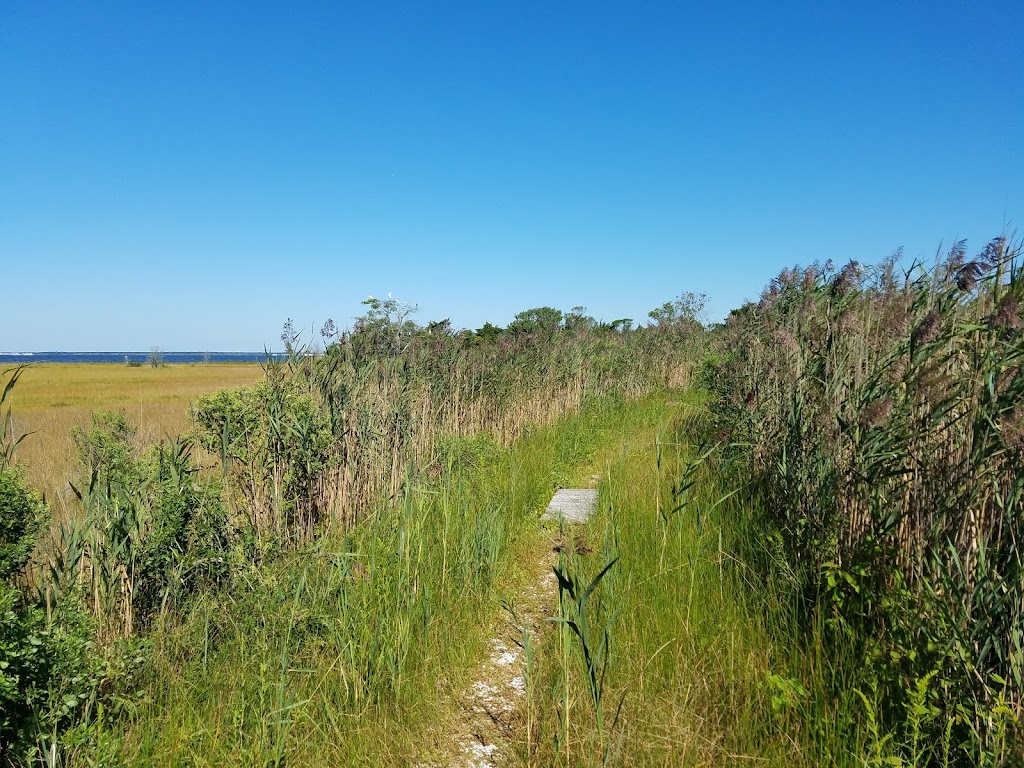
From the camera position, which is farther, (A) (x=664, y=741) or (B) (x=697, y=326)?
(B) (x=697, y=326)

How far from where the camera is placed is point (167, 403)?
23.6 meters

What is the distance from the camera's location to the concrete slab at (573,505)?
16.3 feet

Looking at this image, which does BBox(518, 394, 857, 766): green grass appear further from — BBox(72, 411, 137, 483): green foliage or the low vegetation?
BBox(72, 411, 137, 483): green foliage

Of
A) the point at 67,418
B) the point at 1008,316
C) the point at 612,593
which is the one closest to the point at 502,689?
the point at 612,593

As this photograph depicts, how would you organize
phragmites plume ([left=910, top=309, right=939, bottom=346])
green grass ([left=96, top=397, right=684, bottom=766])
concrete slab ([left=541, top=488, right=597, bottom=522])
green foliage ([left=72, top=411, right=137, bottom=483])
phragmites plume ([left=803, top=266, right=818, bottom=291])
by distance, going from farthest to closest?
phragmites plume ([left=803, top=266, right=818, bottom=291])
concrete slab ([left=541, top=488, right=597, bottom=522])
green foliage ([left=72, top=411, right=137, bottom=483])
phragmites plume ([left=910, top=309, right=939, bottom=346])
green grass ([left=96, top=397, right=684, bottom=766])

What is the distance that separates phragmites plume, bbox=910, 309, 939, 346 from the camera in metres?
2.32

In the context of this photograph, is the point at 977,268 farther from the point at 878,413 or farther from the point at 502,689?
the point at 502,689

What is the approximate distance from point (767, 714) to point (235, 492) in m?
3.76

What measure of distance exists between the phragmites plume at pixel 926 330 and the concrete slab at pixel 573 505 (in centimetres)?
281

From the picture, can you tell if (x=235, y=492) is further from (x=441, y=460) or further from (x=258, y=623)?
(x=441, y=460)

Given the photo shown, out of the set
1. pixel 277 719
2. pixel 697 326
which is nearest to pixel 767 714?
pixel 277 719

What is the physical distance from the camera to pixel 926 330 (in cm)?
232

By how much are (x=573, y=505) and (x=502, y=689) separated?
2754mm

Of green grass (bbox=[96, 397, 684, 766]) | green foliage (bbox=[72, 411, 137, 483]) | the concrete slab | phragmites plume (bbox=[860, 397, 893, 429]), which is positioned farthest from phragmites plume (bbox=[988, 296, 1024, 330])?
green foliage (bbox=[72, 411, 137, 483])
